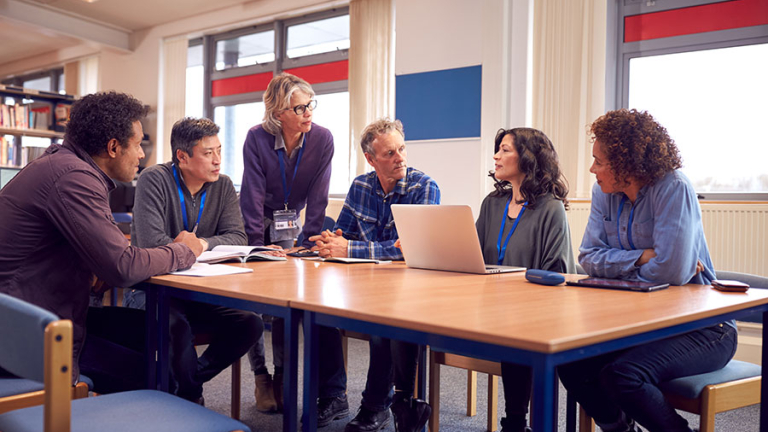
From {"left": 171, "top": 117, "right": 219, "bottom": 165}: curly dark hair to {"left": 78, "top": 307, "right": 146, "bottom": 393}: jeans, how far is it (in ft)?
2.17

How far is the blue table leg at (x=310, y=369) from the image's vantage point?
53.5 inches

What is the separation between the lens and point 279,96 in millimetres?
2840

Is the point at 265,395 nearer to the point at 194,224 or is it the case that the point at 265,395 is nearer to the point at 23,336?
the point at 194,224

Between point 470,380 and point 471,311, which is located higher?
point 471,311

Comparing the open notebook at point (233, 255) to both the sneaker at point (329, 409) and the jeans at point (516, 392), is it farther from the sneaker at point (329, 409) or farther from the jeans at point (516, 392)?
the jeans at point (516, 392)

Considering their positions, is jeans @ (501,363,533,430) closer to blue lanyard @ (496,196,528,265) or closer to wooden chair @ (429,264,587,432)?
wooden chair @ (429,264,587,432)

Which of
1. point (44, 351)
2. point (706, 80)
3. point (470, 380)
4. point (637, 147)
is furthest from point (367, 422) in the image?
point (706, 80)

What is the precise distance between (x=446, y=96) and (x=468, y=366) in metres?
3.15

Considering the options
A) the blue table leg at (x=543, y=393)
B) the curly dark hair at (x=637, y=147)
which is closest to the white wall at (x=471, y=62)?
the curly dark hair at (x=637, y=147)

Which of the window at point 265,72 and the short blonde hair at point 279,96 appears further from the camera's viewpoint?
the window at point 265,72

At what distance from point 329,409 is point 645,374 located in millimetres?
1371

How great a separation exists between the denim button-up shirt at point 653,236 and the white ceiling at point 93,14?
564 cm

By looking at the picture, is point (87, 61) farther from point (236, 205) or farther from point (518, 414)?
point (518, 414)

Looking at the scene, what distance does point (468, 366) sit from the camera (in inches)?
79.5
